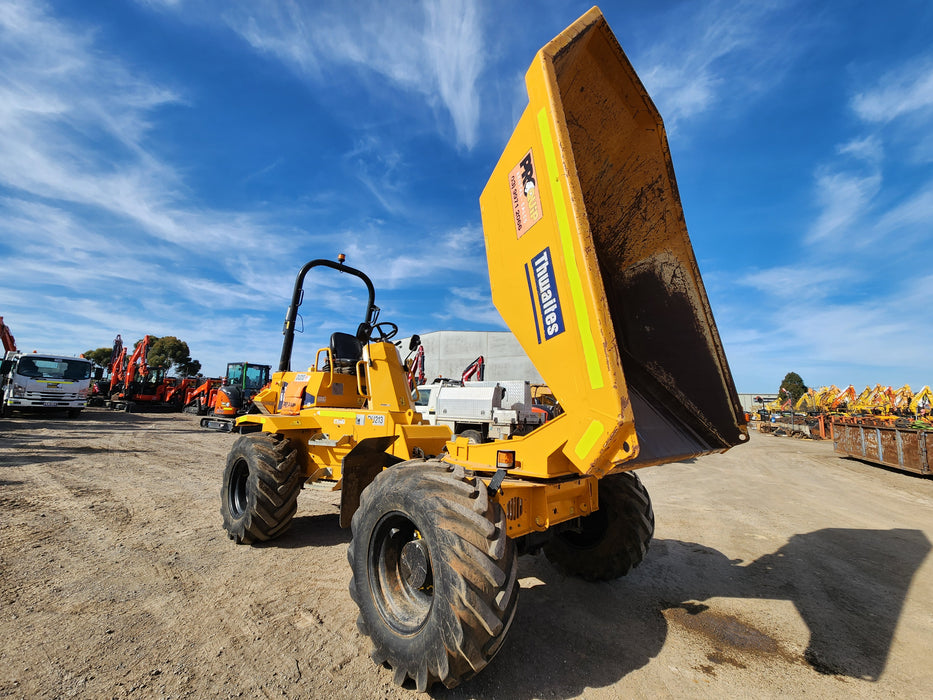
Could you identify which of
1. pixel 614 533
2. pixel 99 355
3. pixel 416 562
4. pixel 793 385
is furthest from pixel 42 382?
pixel 793 385

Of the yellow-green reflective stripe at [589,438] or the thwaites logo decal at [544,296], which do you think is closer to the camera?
the yellow-green reflective stripe at [589,438]

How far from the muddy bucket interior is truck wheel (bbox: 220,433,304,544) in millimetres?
3626

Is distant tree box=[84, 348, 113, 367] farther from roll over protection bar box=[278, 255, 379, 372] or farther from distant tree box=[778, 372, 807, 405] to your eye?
distant tree box=[778, 372, 807, 405]

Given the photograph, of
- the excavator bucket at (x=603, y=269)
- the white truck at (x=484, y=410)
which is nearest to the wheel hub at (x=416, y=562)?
the excavator bucket at (x=603, y=269)

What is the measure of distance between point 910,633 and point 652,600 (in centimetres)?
183

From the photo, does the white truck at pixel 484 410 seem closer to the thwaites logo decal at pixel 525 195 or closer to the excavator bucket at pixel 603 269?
the excavator bucket at pixel 603 269

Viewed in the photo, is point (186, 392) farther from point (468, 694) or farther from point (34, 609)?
point (468, 694)

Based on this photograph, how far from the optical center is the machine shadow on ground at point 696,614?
2.65m

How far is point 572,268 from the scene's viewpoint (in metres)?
2.23

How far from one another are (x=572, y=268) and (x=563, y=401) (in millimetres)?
744

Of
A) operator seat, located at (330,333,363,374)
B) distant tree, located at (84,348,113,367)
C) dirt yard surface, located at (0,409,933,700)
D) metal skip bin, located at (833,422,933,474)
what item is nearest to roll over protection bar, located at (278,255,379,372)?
operator seat, located at (330,333,363,374)

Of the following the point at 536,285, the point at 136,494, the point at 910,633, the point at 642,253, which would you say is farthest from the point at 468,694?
the point at 136,494

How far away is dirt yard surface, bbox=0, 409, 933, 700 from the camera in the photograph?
247 cm

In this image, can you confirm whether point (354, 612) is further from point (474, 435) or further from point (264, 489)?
point (474, 435)
